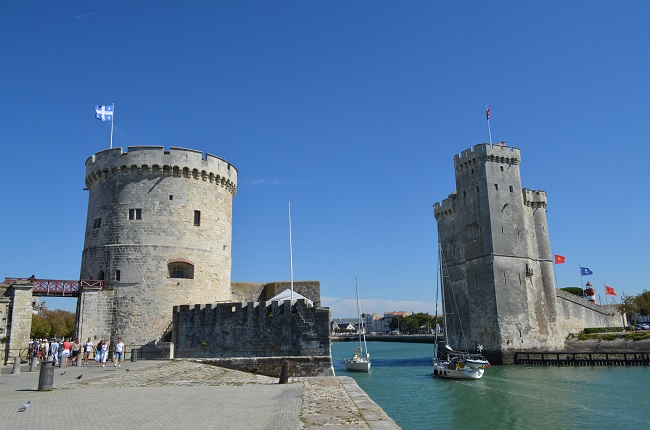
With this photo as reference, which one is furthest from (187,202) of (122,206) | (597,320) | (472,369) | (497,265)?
(597,320)

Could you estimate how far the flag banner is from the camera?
2880 centimetres

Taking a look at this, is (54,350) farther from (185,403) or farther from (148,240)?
(185,403)

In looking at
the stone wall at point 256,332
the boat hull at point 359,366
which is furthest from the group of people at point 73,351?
the boat hull at point 359,366

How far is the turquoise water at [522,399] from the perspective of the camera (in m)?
19.2

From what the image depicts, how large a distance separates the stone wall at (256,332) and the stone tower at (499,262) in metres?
26.8

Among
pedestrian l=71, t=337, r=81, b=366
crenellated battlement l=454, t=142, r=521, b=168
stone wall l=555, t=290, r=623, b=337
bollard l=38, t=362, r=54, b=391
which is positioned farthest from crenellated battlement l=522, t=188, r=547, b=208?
bollard l=38, t=362, r=54, b=391

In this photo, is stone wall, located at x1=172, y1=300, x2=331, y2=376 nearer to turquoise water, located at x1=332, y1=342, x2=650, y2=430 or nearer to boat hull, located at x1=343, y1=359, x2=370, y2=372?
turquoise water, located at x1=332, y1=342, x2=650, y2=430

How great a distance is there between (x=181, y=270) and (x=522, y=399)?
1864cm

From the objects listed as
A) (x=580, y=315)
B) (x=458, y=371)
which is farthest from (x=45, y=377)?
(x=580, y=315)

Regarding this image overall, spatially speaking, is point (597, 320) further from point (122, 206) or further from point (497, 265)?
point (122, 206)

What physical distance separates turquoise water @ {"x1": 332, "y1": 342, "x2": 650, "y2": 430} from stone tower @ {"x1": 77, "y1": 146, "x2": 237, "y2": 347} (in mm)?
11873

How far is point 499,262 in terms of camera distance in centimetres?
4341

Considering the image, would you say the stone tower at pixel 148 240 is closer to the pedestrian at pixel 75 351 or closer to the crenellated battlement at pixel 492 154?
the pedestrian at pixel 75 351

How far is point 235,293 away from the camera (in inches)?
1239
